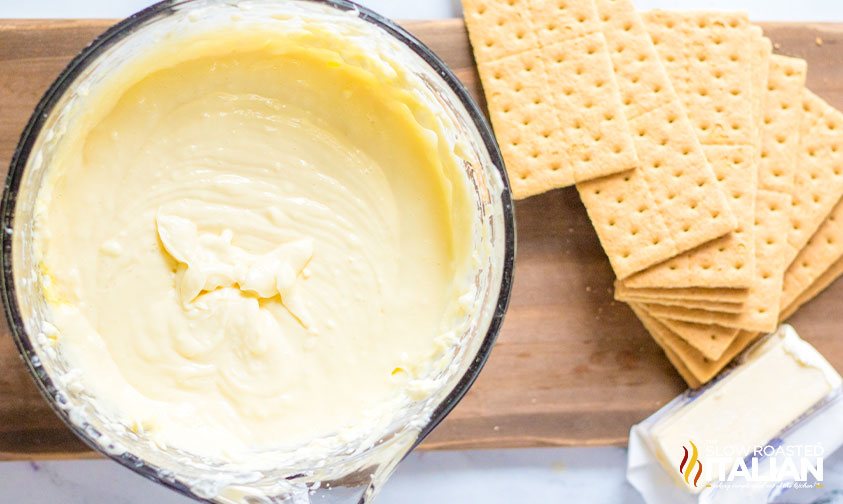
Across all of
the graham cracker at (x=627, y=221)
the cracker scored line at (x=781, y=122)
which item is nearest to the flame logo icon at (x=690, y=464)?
the graham cracker at (x=627, y=221)

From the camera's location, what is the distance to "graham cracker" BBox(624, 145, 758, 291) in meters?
1.36

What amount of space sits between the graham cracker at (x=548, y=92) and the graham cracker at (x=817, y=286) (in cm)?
46

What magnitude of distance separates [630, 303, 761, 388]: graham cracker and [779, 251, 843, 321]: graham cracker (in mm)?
84

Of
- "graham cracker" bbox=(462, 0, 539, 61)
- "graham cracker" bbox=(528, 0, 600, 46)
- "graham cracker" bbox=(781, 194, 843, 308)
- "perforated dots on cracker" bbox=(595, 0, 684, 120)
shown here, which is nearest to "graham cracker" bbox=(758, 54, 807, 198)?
"graham cracker" bbox=(781, 194, 843, 308)

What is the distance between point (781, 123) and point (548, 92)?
0.49m

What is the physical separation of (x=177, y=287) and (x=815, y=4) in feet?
4.71

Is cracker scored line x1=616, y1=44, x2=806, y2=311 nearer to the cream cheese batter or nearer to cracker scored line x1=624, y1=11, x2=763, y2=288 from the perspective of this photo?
cracker scored line x1=624, y1=11, x2=763, y2=288

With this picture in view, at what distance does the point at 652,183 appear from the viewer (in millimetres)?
1361

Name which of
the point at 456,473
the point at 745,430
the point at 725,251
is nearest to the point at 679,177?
the point at 725,251

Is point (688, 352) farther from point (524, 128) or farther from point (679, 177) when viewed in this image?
point (524, 128)

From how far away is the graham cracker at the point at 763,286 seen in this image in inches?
53.9

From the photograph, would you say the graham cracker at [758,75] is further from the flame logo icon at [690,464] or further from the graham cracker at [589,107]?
the flame logo icon at [690,464]

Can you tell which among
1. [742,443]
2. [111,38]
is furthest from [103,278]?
[742,443]

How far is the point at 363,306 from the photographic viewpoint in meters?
1.20
